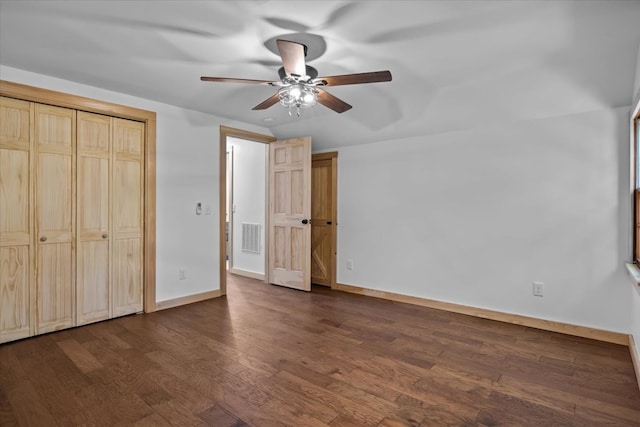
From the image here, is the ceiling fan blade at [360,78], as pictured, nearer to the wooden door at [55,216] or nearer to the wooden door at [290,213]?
the wooden door at [290,213]

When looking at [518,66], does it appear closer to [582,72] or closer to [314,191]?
[582,72]

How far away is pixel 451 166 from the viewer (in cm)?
385

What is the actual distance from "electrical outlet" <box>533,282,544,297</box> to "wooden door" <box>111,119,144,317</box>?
4.16 m

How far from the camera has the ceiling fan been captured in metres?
2.04

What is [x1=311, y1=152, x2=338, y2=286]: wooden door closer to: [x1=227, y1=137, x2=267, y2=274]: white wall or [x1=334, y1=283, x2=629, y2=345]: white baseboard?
[x1=334, y1=283, x2=629, y2=345]: white baseboard

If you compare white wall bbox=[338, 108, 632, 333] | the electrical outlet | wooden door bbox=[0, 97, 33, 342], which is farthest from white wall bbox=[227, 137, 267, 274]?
the electrical outlet

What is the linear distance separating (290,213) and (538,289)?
312 cm

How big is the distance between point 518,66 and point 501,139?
1.00 meters

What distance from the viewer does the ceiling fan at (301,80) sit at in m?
2.04

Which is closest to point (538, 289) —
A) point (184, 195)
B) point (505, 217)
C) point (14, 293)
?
point (505, 217)

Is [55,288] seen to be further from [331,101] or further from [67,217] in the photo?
[331,101]

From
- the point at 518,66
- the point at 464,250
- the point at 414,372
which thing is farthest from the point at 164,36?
the point at 464,250

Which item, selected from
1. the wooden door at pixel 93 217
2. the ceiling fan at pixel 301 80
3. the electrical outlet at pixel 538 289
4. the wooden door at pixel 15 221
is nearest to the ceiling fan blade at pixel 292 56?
the ceiling fan at pixel 301 80

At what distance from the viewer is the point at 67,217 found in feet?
10.2
